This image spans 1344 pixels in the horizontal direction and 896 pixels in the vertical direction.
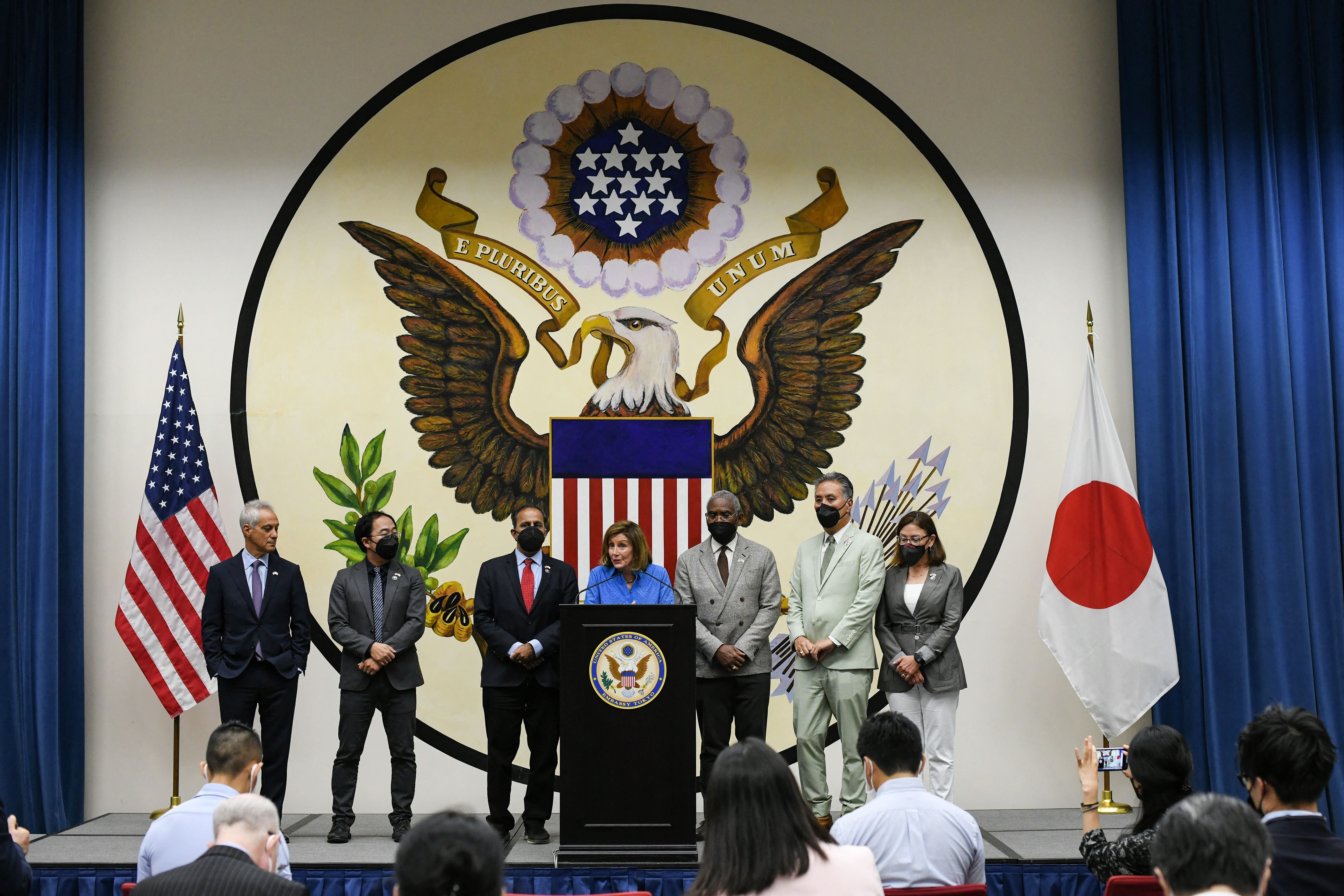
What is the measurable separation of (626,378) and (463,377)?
859 millimetres

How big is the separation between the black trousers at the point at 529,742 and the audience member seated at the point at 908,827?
222cm

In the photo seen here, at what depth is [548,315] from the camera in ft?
20.0

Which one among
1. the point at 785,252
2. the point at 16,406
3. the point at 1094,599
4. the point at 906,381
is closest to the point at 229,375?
the point at 16,406

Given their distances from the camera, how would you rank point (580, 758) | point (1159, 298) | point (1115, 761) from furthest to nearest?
point (1159, 298)
point (580, 758)
point (1115, 761)

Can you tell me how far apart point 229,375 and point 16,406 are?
103 centimetres

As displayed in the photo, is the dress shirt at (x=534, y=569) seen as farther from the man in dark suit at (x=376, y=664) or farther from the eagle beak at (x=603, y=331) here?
the eagle beak at (x=603, y=331)

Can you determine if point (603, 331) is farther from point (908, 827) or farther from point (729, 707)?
point (908, 827)

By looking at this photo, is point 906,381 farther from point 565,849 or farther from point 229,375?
point 229,375

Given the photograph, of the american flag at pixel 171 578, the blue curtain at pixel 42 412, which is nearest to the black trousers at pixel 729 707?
the american flag at pixel 171 578

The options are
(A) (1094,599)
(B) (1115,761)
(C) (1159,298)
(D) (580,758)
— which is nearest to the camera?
(B) (1115,761)

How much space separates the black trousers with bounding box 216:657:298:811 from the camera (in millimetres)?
4922

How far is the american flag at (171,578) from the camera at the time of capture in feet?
18.3

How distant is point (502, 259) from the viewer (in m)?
6.12

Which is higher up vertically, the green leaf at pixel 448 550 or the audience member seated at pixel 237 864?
the green leaf at pixel 448 550
